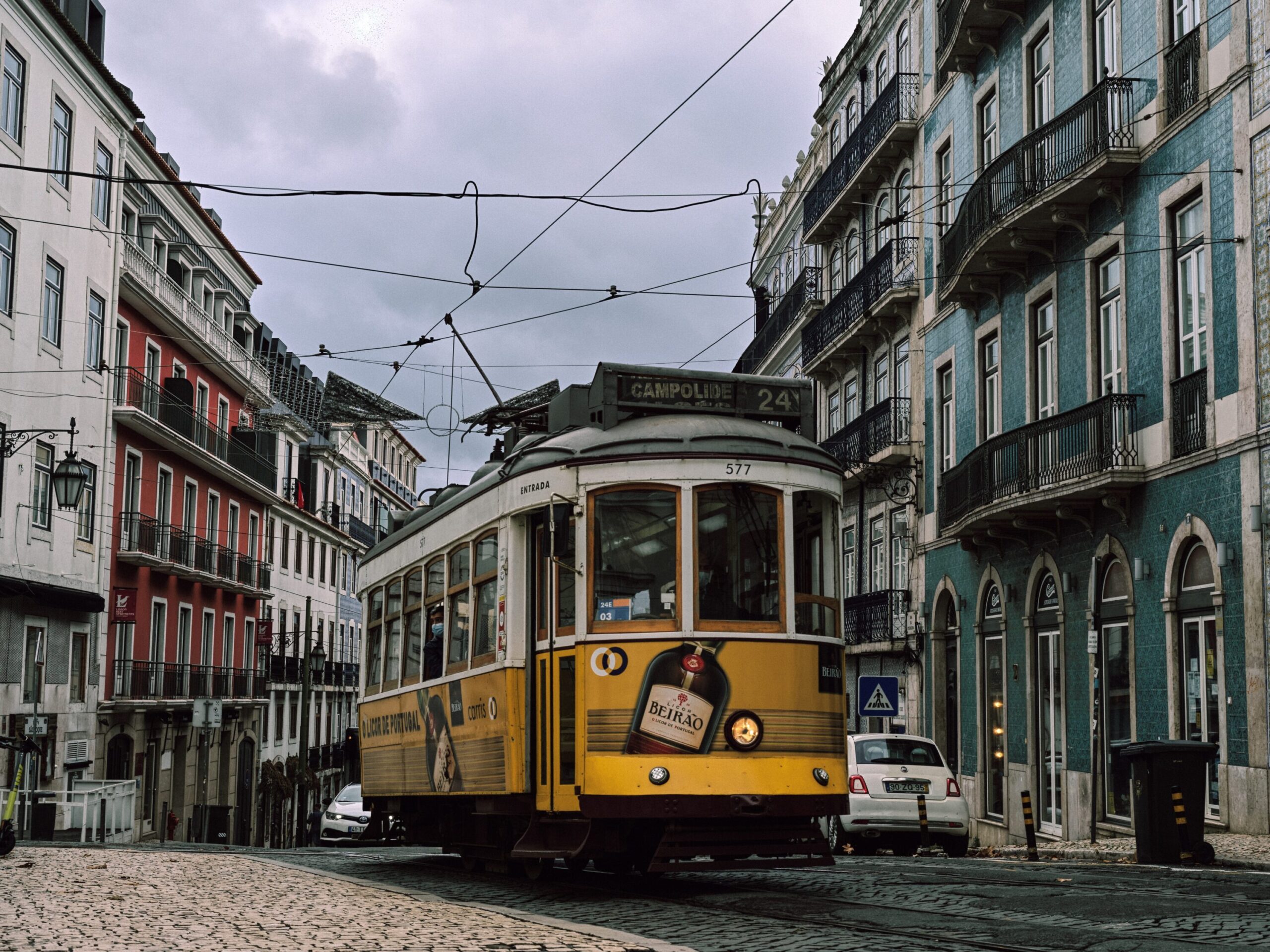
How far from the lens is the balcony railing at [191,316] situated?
37750 mm

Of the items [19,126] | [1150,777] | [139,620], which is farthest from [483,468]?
[139,620]

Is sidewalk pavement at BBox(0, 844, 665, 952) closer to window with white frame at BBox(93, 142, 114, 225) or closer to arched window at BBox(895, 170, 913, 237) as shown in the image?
arched window at BBox(895, 170, 913, 237)

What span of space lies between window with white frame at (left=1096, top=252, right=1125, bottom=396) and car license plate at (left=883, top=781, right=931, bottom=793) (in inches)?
222

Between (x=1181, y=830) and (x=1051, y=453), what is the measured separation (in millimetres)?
7478

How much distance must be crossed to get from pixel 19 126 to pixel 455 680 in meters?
20.8

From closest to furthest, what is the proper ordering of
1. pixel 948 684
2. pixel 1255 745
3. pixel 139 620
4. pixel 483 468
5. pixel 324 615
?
1. pixel 483 468
2. pixel 1255 745
3. pixel 948 684
4. pixel 139 620
5. pixel 324 615

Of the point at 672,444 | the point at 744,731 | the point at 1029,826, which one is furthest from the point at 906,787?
the point at 672,444

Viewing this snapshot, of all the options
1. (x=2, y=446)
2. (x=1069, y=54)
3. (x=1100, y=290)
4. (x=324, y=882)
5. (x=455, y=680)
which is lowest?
(x=324, y=882)

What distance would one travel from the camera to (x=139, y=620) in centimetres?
4056

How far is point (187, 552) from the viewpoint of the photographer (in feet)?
142

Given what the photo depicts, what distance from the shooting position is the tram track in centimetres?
→ 834

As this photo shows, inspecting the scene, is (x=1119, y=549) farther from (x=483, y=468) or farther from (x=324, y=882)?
(x=324, y=882)

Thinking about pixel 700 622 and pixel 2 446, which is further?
pixel 2 446

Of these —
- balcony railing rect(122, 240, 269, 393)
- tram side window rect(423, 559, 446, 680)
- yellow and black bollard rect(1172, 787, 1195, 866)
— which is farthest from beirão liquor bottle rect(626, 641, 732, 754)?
balcony railing rect(122, 240, 269, 393)
